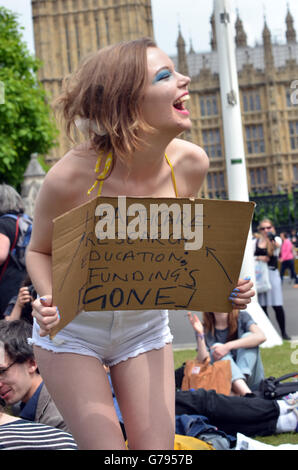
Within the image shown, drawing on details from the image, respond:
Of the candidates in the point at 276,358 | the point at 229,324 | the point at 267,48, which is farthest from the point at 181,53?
the point at 229,324

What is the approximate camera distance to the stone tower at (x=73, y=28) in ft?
179

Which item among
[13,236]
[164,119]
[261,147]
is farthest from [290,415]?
[261,147]

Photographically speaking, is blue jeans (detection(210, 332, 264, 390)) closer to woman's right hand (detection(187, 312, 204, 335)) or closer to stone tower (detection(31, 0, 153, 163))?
woman's right hand (detection(187, 312, 204, 335))

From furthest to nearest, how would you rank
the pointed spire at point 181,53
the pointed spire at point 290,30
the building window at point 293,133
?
the pointed spire at point 290,30
the pointed spire at point 181,53
the building window at point 293,133

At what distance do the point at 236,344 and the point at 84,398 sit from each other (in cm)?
324

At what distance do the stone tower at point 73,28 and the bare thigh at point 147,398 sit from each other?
54.2 meters

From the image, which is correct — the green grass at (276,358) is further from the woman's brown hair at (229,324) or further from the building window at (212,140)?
the building window at (212,140)

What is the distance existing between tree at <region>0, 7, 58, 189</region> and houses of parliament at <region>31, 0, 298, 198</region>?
25.6 metres

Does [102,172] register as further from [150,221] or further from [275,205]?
[275,205]

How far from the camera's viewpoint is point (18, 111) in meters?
22.8

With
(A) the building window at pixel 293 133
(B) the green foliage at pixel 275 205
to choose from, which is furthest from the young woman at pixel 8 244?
(A) the building window at pixel 293 133

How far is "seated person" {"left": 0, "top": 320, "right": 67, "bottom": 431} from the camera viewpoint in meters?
2.87

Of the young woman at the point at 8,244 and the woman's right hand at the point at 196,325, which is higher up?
the young woman at the point at 8,244
